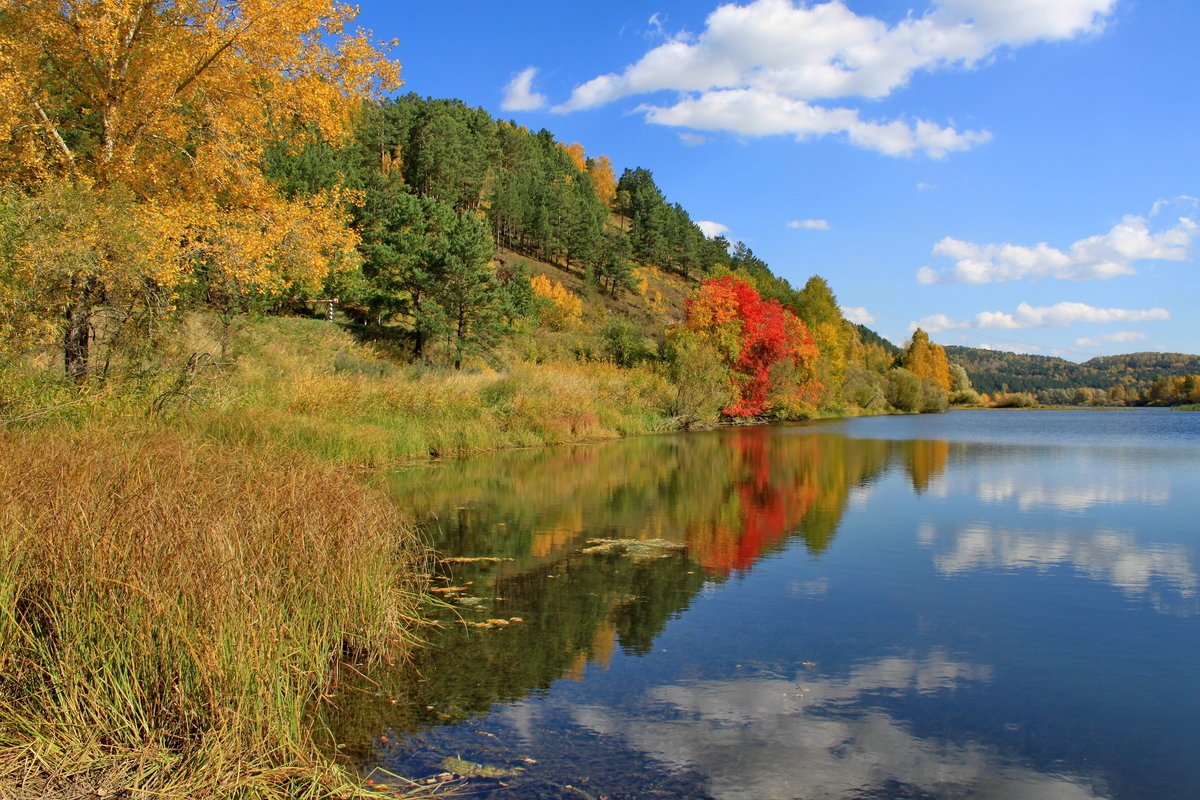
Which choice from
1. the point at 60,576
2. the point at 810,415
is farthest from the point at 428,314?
the point at 60,576

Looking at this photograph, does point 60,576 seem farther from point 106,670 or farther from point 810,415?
point 810,415

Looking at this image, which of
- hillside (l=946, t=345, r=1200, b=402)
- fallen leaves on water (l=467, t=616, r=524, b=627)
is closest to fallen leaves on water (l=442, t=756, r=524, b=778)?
fallen leaves on water (l=467, t=616, r=524, b=627)

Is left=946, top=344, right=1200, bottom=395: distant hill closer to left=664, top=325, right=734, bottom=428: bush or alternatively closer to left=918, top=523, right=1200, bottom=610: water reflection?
left=664, top=325, right=734, bottom=428: bush

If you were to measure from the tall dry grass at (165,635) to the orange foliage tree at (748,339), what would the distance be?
40.0 metres

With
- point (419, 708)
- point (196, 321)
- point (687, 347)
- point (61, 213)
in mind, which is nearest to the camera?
point (419, 708)

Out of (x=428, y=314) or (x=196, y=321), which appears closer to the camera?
(x=196, y=321)

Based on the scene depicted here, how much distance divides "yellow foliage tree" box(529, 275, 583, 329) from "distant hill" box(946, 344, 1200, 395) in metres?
98.6

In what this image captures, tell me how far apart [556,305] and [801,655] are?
54.2 meters

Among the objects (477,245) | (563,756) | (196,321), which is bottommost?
(563,756)

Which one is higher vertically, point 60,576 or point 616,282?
point 616,282

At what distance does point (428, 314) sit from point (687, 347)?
523 inches

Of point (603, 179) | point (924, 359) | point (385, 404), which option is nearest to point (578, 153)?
point (603, 179)

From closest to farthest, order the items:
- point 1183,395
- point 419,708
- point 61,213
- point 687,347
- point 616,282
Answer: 1. point 419,708
2. point 61,213
3. point 687,347
4. point 616,282
5. point 1183,395

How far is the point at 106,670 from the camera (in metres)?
4.95
